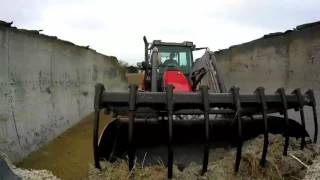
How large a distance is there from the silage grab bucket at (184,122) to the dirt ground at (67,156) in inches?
72.5

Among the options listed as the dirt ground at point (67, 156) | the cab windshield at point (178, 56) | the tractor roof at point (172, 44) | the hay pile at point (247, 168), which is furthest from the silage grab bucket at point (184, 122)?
the tractor roof at point (172, 44)

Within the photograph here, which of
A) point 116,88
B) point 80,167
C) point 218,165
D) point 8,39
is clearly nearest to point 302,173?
point 218,165

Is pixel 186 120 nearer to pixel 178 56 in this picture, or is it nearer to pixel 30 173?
pixel 30 173

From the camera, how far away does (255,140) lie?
6.37 m

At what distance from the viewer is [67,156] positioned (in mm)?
10039

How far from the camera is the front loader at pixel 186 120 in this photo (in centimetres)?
553

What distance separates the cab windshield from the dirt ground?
261cm

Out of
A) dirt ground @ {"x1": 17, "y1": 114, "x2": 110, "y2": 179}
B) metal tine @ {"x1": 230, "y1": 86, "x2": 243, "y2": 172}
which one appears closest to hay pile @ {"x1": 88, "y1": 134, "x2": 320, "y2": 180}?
metal tine @ {"x1": 230, "y1": 86, "x2": 243, "y2": 172}

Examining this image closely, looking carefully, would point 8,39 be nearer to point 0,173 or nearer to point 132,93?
point 0,173

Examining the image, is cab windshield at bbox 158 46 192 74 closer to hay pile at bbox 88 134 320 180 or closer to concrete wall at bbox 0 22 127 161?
concrete wall at bbox 0 22 127 161

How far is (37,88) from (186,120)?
15.4 feet

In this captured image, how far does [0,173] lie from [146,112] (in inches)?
81.3

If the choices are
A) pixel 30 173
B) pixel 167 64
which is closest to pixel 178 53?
pixel 167 64

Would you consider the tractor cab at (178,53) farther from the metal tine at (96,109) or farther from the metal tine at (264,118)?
the metal tine at (96,109)
